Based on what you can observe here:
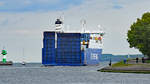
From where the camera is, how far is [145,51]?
117 metres

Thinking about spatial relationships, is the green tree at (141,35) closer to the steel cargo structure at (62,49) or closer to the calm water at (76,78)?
the calm water at (76,78)

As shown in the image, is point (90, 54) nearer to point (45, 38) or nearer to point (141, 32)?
point (45, 38)

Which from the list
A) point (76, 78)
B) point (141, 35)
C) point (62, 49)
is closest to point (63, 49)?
point (62, 49)

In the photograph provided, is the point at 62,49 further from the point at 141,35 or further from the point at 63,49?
the point at 141,35

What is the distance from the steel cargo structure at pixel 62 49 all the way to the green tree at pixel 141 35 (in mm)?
64146

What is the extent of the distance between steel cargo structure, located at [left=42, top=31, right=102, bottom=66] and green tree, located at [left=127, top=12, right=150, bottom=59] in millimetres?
64146

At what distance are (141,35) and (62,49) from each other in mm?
76800

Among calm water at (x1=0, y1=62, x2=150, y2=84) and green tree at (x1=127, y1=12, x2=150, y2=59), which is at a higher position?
green tree at (x1=127, y1=12, x2=150, y2=59)

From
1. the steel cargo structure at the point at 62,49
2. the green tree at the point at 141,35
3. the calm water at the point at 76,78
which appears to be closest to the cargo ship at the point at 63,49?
the steel cargo structure at the point at 62,49

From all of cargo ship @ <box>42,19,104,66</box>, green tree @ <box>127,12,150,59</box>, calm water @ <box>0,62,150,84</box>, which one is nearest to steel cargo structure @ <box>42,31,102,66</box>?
cargo ship @ <box>42,19,104,66</box>

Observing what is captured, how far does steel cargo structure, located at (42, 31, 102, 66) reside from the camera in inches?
7411

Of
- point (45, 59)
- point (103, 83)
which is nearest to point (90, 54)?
point (45, 59)

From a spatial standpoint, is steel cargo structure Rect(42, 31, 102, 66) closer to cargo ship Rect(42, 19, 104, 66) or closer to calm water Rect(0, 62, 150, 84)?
cargo ship Rect(42, 19, 104, 66)

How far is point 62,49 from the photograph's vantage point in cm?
18950
